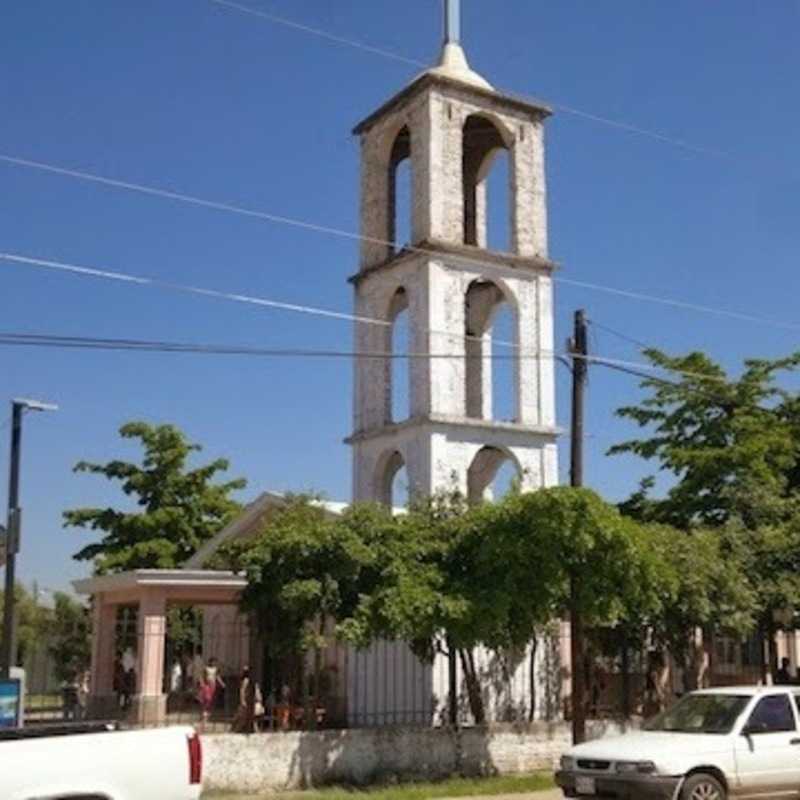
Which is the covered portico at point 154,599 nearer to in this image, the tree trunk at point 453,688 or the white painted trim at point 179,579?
the white painted trim at point 179,579

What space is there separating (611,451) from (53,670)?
31407 millimetres

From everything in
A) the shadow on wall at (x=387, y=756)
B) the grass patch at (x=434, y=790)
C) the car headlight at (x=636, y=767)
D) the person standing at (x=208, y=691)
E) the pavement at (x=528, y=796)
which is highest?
the person standing at (x=208, y=691)

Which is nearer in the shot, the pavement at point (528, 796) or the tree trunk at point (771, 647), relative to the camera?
the pavement at point (528, 796)

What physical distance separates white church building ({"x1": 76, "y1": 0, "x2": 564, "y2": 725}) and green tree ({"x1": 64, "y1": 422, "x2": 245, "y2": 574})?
4.53 m

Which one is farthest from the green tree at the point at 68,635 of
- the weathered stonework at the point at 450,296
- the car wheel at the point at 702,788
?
the car wheel at the point at 702,788

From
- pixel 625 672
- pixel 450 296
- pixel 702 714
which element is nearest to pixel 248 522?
pixel 450 296

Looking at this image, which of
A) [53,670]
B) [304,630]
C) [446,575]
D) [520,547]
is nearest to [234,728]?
[304,630]

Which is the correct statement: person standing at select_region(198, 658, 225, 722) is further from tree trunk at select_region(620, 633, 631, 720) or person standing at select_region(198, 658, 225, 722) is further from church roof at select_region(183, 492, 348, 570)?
tree trunk at select_region(620, 633, 631, 720)

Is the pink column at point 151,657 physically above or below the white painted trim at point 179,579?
below

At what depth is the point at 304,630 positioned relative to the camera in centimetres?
1886

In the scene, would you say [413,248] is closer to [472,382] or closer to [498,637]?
[472,382]

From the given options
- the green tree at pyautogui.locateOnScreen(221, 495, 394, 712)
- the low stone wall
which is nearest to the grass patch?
the low stone wall

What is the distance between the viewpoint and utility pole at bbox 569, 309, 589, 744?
1984cm

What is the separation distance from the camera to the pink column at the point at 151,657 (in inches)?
874
